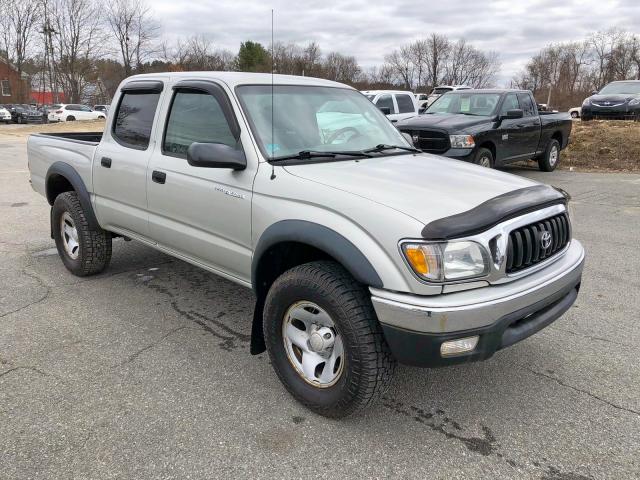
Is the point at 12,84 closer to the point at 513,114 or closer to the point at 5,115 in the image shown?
the point at 5,115

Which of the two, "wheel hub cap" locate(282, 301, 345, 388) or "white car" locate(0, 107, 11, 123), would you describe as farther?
"white car" locate(0, 107, 11, 123)

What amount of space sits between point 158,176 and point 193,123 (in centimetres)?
47

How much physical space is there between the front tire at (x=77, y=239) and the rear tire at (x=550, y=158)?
34.4ft

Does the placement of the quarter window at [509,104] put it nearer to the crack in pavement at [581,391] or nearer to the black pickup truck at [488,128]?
the black pickup truck at [488,128]

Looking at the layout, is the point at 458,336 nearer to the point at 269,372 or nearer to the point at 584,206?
the point at 269,372

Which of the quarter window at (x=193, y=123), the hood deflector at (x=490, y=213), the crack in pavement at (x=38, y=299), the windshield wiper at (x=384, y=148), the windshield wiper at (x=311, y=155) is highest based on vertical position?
the quarter window at (x=193, y=123)

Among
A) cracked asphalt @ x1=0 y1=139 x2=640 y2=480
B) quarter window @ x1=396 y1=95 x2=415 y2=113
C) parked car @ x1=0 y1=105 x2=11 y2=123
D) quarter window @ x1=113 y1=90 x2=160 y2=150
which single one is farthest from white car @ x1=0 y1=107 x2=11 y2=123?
quarter window @ x1=113 y1=90 x2=160 y2=150

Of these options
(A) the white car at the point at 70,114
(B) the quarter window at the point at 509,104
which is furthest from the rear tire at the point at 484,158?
(A) the white car at the point at 70,114

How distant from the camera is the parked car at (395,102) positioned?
14.4m

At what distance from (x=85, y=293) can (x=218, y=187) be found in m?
2.11

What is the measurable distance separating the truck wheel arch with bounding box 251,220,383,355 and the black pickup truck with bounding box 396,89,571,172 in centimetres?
660

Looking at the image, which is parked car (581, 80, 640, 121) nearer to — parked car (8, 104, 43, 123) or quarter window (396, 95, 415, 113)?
quarter window (396, 95, 415, 113)

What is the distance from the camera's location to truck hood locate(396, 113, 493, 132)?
9414 mm

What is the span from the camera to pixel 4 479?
7.88 feet
